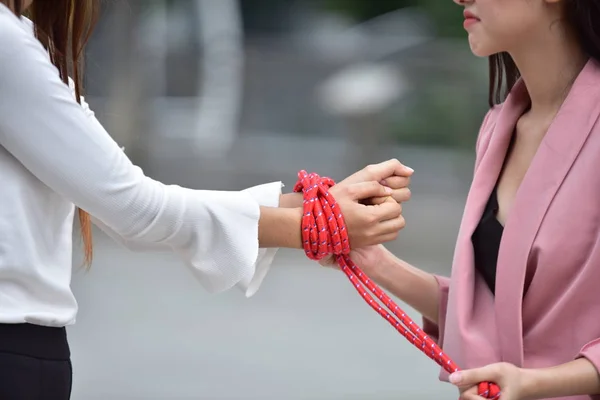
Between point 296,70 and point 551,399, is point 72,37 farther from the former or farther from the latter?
point 296,70

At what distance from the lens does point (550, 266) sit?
5.08 ft

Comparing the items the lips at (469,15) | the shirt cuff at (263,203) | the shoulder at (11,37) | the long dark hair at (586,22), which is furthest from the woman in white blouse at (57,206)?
the long dark hair at (586,22)

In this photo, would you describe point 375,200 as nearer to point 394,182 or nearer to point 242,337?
point 394,182

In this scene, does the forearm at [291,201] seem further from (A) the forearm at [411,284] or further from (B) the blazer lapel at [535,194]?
(B) the blazer lapel at [535,194]

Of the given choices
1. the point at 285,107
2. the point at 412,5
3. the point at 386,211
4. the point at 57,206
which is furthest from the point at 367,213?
the point at 285,107

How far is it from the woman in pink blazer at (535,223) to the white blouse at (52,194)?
39 centimetres

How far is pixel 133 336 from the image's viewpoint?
193 inches

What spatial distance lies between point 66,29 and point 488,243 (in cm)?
71

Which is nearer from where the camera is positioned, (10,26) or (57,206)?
(10,26)

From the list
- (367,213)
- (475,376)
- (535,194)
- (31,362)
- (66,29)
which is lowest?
(31,362)

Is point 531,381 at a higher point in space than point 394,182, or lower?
lower

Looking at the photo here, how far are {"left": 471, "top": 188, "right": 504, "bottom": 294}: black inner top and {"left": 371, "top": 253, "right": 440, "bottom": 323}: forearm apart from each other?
172mm

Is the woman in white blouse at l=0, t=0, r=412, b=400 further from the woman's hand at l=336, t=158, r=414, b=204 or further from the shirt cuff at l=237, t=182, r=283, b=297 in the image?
the woman's hand at l=336, t=158, r=414, b=204

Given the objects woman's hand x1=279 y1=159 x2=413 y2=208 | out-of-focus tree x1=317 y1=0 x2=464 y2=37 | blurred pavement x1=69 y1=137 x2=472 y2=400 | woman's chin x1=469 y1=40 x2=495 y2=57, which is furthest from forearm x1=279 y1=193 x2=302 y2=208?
out-of-focus tree x1=317 y1=0 x2=464 y2=37
